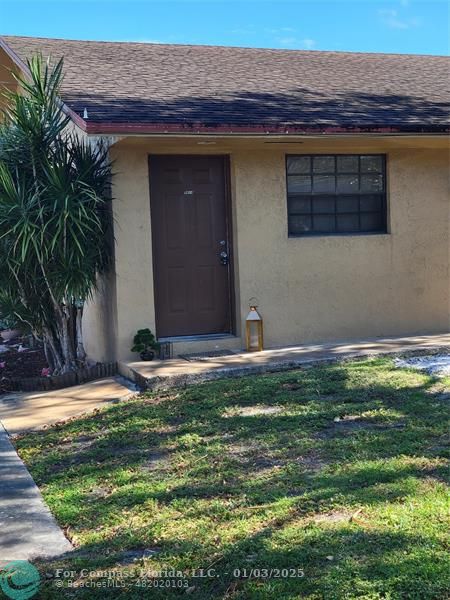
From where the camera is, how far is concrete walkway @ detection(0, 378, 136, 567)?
13.1ft

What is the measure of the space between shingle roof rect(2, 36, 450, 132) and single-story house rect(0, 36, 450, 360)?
0.04 meters

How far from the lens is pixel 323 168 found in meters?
9.40

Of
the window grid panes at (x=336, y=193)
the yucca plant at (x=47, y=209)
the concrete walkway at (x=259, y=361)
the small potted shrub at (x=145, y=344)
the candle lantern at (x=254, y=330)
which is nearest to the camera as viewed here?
the concrete walkway at (x=259, y=361)

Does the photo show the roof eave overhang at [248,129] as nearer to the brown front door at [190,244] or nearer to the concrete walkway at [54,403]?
the brown front door at [190,244]

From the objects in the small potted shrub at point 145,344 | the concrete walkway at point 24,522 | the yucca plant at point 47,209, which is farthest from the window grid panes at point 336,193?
the concrete walkway at point 24,522

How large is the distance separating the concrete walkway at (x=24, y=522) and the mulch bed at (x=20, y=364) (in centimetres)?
342

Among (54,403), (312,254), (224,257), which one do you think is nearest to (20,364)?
(54,403)

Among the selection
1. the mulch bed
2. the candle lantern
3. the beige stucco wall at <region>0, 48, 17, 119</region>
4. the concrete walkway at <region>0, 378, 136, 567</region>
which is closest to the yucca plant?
the mulch bed

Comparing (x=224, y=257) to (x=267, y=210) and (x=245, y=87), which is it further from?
(x=245, y=87)

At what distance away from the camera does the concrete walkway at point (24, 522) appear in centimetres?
393

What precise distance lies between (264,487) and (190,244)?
489 centimetres

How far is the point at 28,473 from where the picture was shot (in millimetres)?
5297

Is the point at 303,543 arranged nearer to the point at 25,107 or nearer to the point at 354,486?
the point at 354,486

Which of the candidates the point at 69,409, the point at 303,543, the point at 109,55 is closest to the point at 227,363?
the point at 69,409
